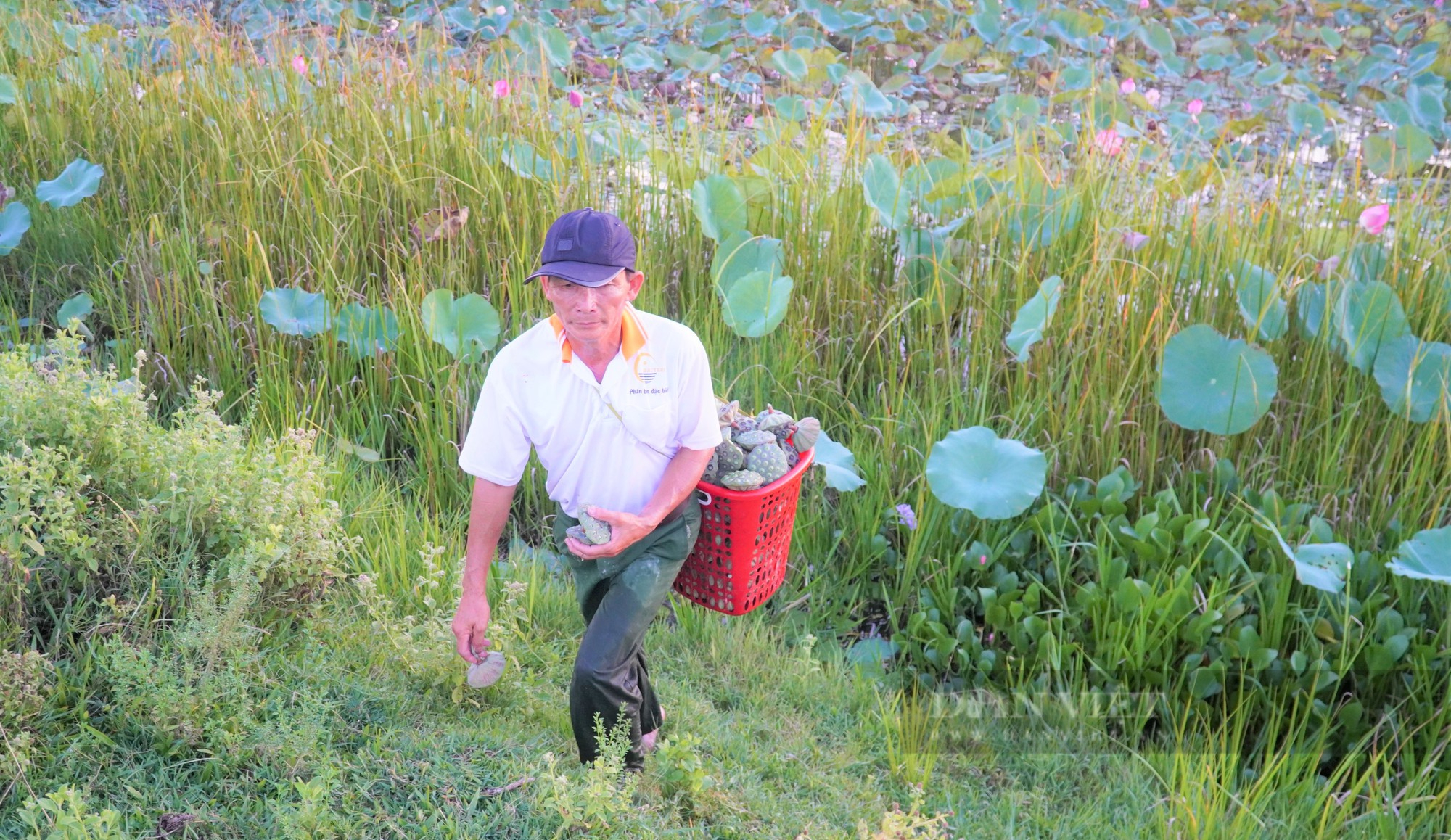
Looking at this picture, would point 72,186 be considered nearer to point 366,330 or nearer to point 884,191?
point 366,330

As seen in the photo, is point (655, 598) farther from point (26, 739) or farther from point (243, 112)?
point (243, 112)

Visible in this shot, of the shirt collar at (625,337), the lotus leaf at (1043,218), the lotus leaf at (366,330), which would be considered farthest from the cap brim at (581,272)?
the lotus leaf at (1043,218)

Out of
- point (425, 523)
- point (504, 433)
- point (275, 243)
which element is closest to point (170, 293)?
point (275, 243)

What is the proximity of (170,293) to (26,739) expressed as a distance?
168 cm

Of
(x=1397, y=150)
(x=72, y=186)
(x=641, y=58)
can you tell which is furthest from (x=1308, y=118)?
(x=72, y=186)

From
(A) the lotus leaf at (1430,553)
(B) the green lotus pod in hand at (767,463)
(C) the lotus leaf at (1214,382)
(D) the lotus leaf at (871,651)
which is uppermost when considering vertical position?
(B) the green lotus pod in hand at (767,463)

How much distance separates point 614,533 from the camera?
186cm

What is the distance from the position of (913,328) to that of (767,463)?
4.27 ft

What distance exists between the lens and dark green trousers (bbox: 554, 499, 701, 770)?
1.95 metres

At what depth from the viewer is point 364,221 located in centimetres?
351

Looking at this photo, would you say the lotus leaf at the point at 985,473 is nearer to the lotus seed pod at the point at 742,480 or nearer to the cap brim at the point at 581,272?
the lotus seed pod at the point at 742,480

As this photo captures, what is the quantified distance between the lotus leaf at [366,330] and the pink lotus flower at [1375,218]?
8.95 ft

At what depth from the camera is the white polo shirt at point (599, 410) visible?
1884mm

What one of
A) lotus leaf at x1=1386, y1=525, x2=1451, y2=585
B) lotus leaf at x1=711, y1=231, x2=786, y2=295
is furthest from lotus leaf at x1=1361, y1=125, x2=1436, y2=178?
lotus leaf at x1=711, y1=231, x2=786, y2=295
